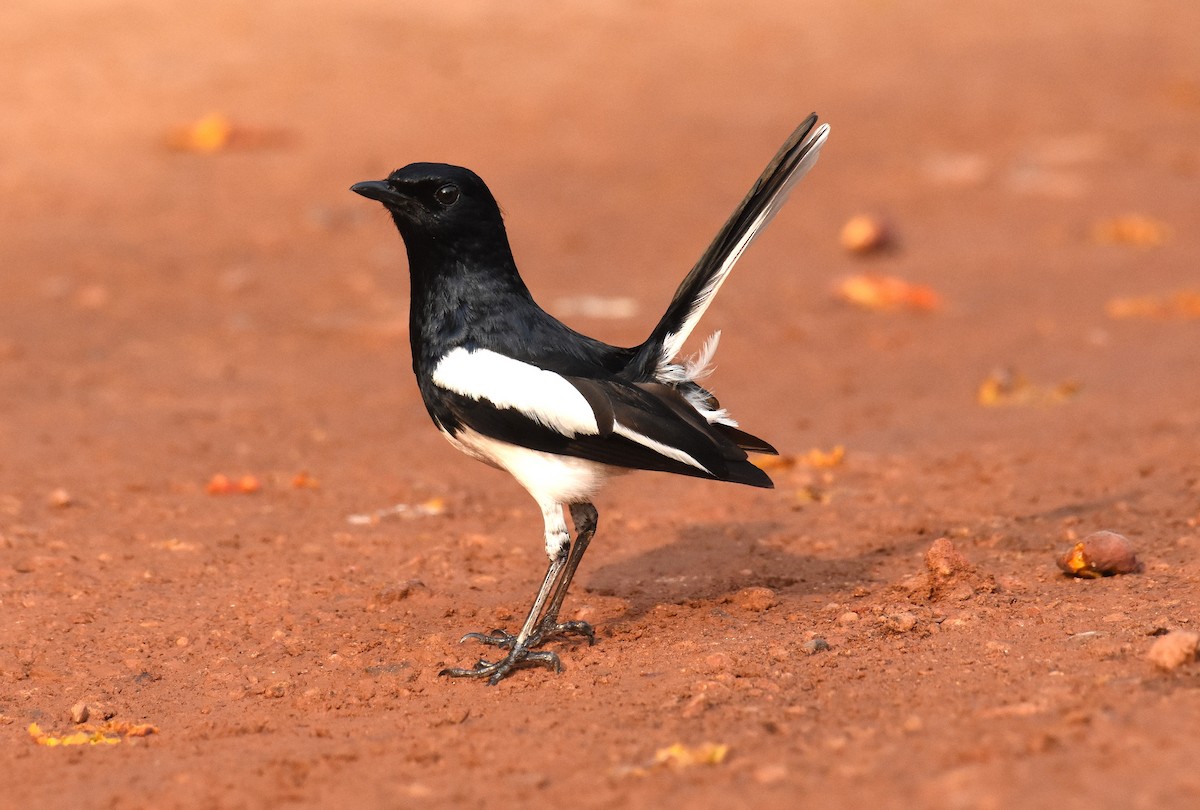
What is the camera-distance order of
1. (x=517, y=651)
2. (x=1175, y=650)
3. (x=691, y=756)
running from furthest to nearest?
(x=517, y=651) → (x=1175, y=650) → (x=691, y=756)

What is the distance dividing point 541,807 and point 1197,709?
5.41 ft

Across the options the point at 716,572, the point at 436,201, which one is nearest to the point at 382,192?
the point at 436,201

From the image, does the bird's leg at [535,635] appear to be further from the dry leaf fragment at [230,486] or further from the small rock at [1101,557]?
the dry leaf fragment at [230,486]

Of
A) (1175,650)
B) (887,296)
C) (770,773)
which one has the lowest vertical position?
(770,773)

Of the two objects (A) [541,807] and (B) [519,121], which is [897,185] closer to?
(B) [519,121]

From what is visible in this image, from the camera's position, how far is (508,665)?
467 centimetres

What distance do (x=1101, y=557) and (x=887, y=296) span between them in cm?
547

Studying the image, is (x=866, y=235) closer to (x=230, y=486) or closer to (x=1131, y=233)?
(x=1131, y=233)

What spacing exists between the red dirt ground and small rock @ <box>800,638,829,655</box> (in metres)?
0.09

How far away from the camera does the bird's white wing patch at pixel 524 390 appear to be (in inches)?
183

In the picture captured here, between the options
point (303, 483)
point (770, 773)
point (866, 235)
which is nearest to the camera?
point (770, 773)

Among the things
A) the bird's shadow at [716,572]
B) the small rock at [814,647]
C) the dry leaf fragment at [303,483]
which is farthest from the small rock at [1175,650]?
the dry leaf fragment at [303,483]

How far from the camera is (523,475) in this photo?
481cm

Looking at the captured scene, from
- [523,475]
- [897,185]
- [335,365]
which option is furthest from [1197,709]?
[897,185]
